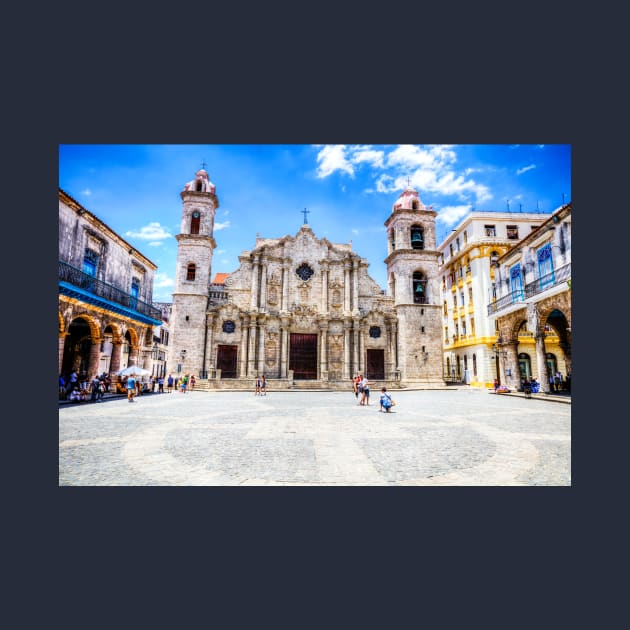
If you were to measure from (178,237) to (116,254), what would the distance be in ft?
41.9

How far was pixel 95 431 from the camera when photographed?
24.0 feet

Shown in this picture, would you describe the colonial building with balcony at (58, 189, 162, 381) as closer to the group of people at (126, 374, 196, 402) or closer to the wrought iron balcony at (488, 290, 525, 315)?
the group of people at (126, 374, 196, 402)

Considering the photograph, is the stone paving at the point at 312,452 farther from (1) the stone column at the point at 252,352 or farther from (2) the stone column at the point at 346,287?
(2) the stone column at the point at 346,287

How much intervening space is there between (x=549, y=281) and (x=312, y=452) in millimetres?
15209

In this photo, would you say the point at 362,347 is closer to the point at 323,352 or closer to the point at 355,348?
the point at 355,348

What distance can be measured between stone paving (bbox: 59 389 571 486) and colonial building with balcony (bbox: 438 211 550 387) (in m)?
18.8

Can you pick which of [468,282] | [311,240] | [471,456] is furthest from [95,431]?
[468,282]

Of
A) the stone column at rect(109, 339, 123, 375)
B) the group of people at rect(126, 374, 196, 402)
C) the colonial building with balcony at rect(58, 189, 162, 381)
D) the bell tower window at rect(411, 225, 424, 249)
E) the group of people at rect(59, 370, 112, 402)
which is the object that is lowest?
the group of people at rect(126, 374, 196, 402)

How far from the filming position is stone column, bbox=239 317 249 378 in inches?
1097

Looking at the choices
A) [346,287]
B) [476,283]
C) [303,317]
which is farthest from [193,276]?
[476,283]

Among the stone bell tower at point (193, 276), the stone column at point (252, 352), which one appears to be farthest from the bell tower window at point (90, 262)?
the stone column at point (252, 352)

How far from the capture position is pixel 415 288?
102 feet

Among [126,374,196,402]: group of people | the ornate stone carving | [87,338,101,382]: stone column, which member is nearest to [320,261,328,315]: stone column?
the ornate stone carving

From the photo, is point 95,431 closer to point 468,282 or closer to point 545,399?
point 545,399
